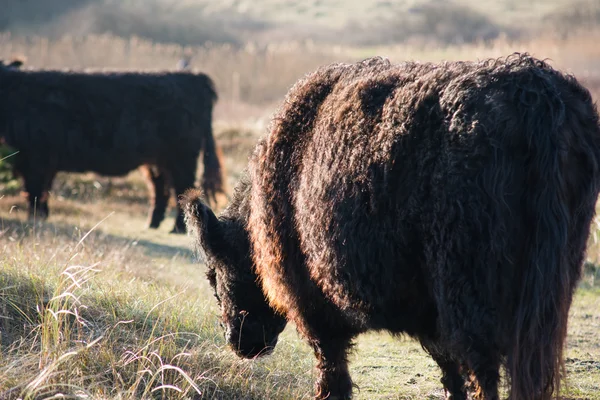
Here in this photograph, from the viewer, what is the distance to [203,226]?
3.75 meters

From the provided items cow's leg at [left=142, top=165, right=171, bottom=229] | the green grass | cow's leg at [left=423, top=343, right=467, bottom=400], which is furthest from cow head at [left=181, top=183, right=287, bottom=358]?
cow's leg at [left=142, top=165, right=171, bottom=229]

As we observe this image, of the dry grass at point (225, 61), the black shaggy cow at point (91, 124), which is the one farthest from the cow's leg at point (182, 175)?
the dry grass at point (225, 61)

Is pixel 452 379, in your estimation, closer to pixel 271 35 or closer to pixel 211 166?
pixel 211 166

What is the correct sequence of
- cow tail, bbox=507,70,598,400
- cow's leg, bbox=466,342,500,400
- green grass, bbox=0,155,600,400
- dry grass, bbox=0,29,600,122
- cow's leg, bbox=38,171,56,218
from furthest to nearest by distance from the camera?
dry grass, bbox=0,29,600,122 → cow's leg, bbox=38,171,56,218 → green grass, bbox=0,155,600,400 → cow's leg, bbox=466,342,500,400 → cow tail, bbox=507,70,598,400

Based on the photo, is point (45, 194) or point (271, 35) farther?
point (271, 35)

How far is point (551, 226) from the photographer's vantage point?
2.54m

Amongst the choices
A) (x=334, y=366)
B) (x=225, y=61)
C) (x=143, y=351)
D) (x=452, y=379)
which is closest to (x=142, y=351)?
(x=143, y=351)

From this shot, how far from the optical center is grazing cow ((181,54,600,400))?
8.43 ft

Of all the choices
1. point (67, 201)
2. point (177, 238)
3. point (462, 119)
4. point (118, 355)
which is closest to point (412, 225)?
point (462, 119)

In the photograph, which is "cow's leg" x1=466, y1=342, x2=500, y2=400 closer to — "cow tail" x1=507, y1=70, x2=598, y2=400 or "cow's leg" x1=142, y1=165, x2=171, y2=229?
"cow tail" x1=507, y1=70, x2=598, y2=400

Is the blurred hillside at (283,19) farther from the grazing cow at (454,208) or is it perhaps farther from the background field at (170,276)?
the grazing cow at (454,208)

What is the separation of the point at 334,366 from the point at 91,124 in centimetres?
741

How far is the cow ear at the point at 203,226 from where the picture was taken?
148 inches

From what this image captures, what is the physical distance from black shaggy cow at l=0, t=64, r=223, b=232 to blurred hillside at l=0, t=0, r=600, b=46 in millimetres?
20575
